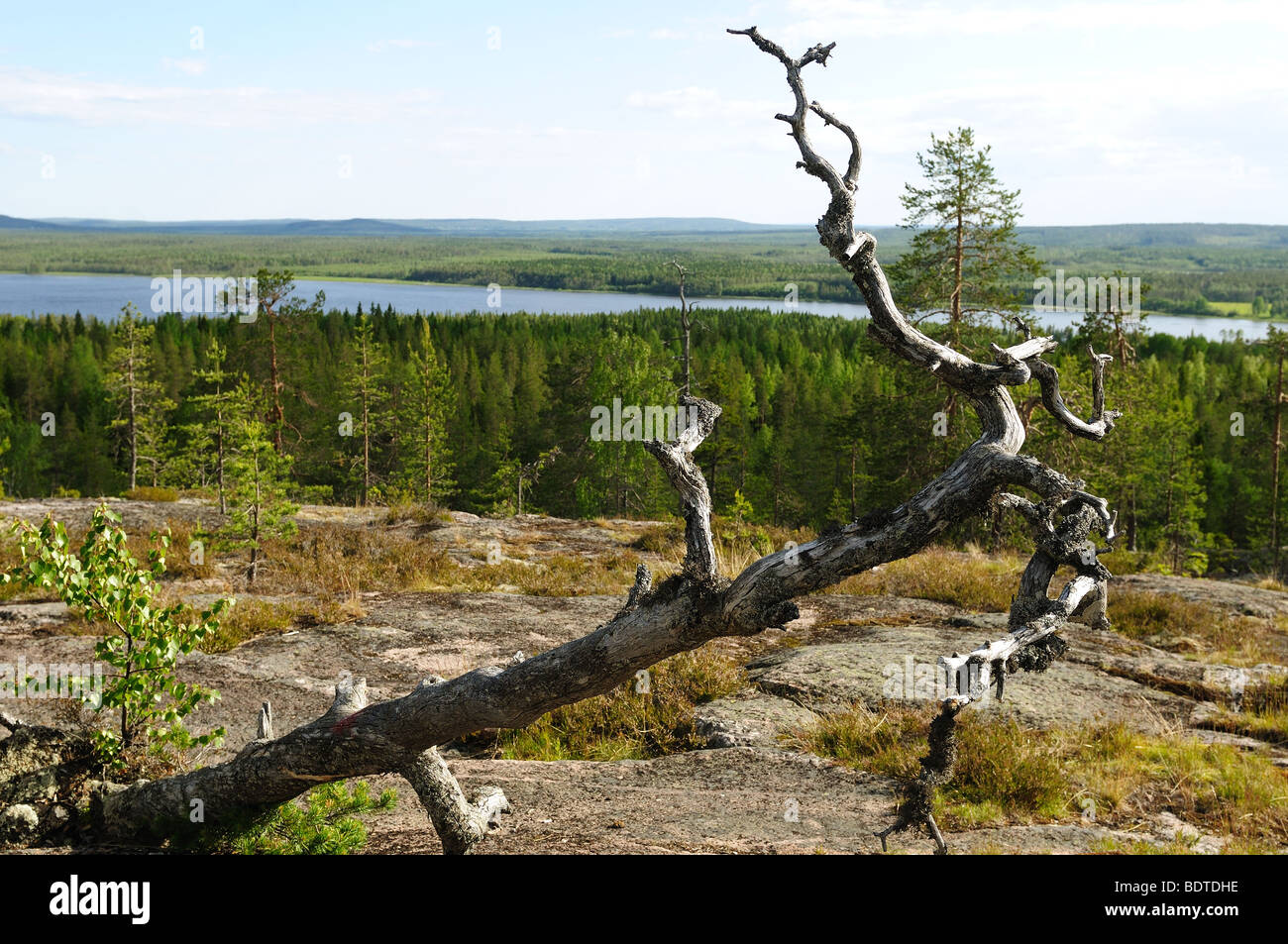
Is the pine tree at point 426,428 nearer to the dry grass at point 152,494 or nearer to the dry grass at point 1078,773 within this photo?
the dry grass at point 152,494

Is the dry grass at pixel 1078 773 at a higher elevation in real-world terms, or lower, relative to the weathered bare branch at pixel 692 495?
lower

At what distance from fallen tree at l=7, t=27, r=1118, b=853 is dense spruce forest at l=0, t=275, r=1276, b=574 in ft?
49.1

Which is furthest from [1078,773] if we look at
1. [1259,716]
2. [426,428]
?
[426,428]

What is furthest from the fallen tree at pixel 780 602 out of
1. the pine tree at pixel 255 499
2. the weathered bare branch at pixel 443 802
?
the pine tree at pixel 255 499

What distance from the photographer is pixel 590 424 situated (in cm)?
5706

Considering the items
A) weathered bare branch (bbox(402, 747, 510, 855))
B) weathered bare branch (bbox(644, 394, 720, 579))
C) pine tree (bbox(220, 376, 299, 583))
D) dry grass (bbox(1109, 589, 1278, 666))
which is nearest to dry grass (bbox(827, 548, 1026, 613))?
dry grass (bbox(1109, 589, 1278, 666))

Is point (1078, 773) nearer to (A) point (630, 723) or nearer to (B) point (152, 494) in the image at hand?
(A) point (630, 723)

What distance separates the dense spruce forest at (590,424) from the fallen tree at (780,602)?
15.0 m

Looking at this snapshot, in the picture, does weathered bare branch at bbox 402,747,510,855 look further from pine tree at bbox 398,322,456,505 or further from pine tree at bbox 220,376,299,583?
pine tree at bbox 398,322,456,505

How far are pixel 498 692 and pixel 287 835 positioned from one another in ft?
6.29

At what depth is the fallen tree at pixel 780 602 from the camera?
4.20m

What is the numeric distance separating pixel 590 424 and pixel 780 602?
52.7 meters

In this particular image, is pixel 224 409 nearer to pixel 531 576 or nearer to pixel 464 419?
pixel 531 576

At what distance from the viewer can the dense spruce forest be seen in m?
37.2
